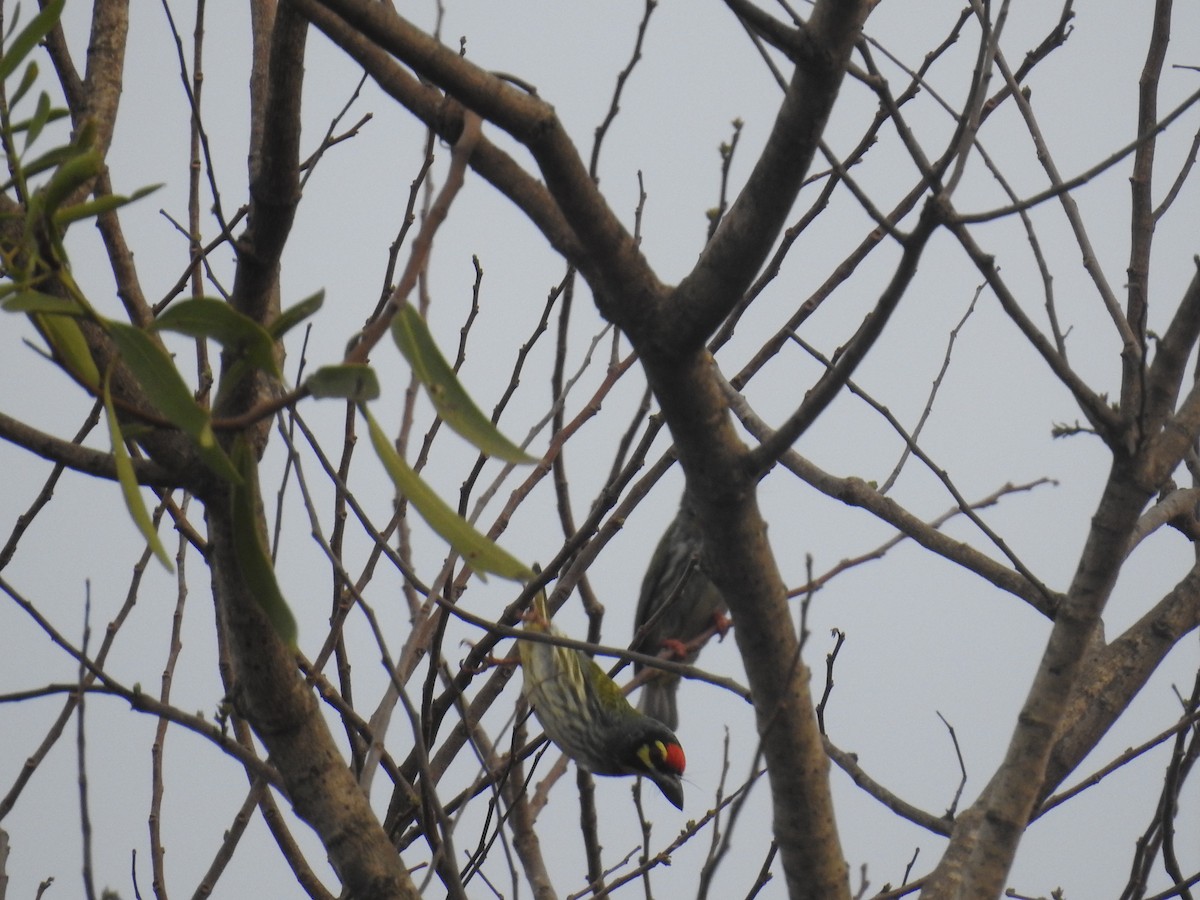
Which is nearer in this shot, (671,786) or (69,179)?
(69,179)

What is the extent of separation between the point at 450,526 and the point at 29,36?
0.69 metres

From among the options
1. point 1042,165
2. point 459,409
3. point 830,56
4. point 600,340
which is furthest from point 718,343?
point 459,409

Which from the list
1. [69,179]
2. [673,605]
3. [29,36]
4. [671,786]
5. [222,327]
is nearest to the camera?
[69,179]

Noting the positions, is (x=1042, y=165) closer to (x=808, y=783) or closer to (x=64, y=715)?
(x=808, y=783)

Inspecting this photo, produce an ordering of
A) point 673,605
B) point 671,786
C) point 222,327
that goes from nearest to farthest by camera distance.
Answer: point 222,327
point 671,786
point 673,605

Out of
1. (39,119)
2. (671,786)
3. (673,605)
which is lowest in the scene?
(39,119)

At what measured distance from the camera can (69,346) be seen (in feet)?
4.03

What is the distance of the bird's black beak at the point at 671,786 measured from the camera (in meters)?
5.37

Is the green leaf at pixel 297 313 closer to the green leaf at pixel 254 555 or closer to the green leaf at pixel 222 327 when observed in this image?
the green leaf at pixel 222 327

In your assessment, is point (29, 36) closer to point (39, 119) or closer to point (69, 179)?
point (39, 119)

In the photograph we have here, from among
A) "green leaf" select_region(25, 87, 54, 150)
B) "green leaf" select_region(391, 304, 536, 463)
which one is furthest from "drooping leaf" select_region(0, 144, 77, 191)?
"green leaf" select_region(391, 304, 536, 463)

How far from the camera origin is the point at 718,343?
10.4 feet

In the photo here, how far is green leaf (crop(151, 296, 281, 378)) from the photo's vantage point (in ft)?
3.84

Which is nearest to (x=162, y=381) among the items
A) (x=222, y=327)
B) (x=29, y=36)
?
(x=222, y=327)
